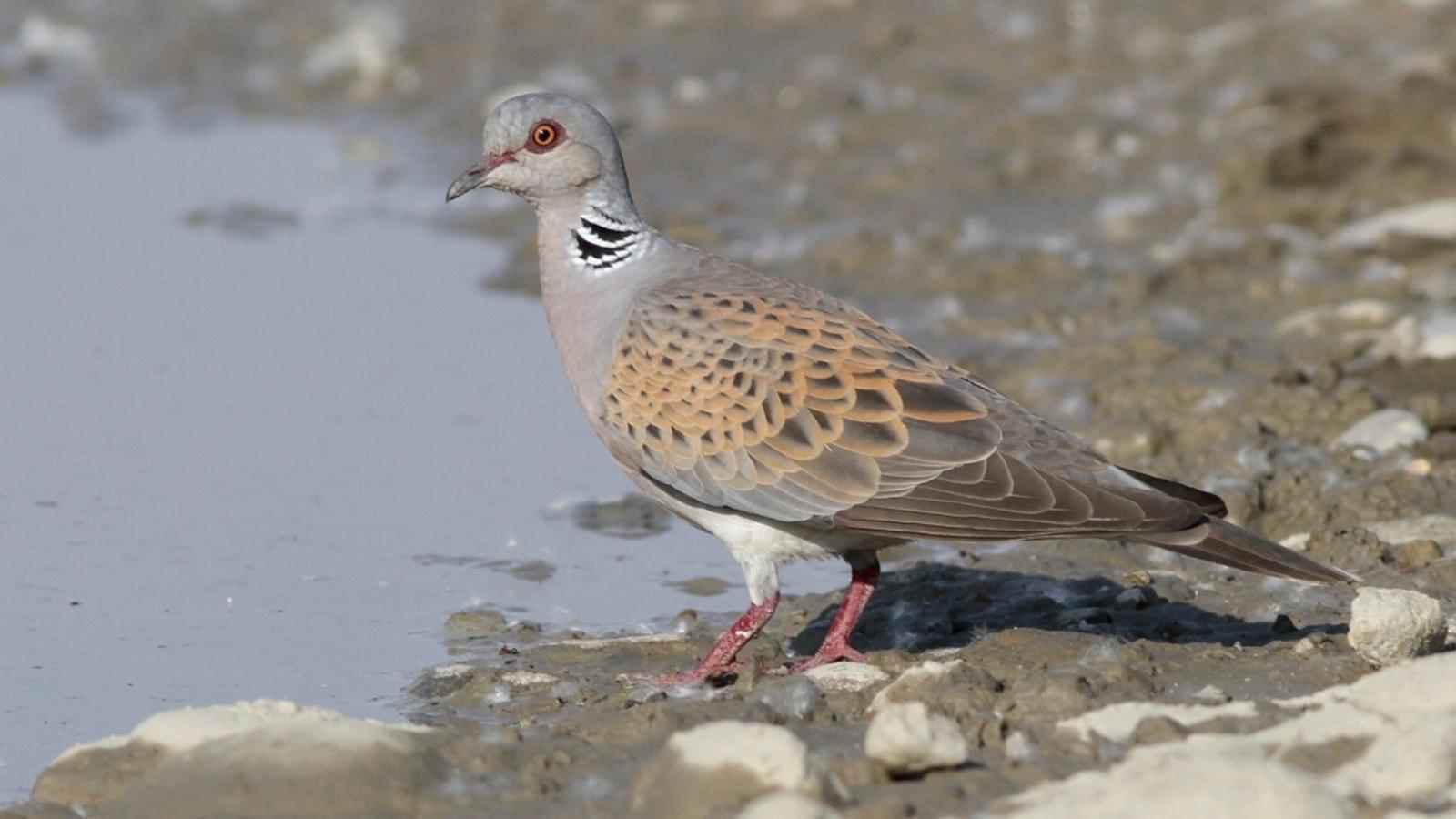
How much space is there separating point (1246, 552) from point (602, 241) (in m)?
2.08

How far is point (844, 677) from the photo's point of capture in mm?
5824

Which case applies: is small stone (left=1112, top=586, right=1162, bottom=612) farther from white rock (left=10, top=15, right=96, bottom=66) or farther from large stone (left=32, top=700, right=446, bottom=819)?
white rock (left=10, top=15, right=96, bottom=66)

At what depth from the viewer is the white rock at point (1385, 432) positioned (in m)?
7.76

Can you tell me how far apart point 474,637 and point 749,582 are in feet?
3.33

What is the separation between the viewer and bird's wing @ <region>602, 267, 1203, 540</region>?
588 centimetres

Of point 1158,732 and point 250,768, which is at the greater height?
point 250,768

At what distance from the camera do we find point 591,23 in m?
14.1

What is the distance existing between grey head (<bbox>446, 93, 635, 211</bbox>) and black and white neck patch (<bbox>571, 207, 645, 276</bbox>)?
8cm

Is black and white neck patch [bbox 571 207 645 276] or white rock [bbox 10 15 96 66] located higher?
white rock [bbox 10 15 96 66]

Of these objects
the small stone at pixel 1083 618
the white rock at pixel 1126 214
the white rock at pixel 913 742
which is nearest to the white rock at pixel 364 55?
the white rock at pixel 1126 214

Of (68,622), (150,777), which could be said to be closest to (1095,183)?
(68,622)

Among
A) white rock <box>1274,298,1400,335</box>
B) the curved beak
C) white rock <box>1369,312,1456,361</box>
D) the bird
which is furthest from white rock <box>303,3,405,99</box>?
the bird

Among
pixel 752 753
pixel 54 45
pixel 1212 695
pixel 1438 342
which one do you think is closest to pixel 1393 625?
pixel 1212 695

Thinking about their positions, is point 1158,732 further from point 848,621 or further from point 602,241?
point 602,241
